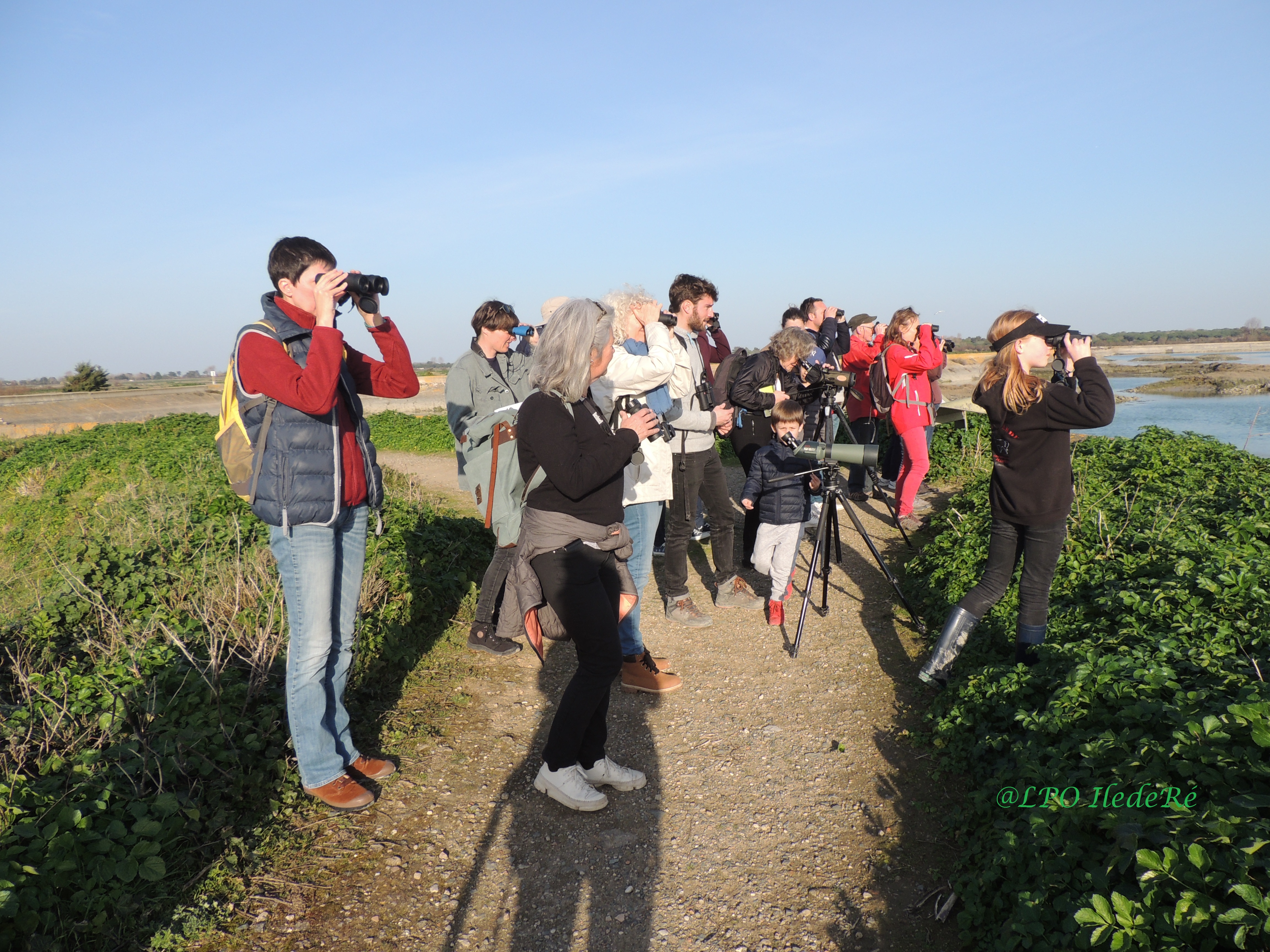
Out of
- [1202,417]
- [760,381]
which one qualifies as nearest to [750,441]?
[760,381]

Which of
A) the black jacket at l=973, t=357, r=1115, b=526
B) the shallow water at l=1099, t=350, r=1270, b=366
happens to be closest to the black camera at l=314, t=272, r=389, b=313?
the black jacket at l=973, t=357, r=1115, b=526

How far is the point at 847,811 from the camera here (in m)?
3.22

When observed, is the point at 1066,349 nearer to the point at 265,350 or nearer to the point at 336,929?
the point at 265,350

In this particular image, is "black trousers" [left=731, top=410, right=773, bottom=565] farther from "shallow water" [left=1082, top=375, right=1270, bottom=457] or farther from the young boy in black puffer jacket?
"shallow water" [left=1082, top=375, right=1270, bottom=457]

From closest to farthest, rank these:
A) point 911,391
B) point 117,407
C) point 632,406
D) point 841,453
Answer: point 632,406, point 841,453, point 911,391, point 117,407

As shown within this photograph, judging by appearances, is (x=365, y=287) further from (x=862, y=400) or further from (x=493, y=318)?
(x=862, y=400)

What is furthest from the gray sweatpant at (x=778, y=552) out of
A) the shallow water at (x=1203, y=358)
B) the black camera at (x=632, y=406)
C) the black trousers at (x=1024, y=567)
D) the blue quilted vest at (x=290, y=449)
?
the shallow water at (x=1203, y=358)

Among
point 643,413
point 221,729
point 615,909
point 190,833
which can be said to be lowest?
point 615,909

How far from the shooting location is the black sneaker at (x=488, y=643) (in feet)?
15.9

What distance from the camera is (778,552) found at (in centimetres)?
523

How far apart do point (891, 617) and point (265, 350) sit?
435cm

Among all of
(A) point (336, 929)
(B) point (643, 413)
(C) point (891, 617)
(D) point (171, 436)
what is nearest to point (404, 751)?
(A) point (336, 929)

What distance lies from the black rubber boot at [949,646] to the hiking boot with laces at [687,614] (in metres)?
1.73

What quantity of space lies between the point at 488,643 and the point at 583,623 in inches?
82.3
